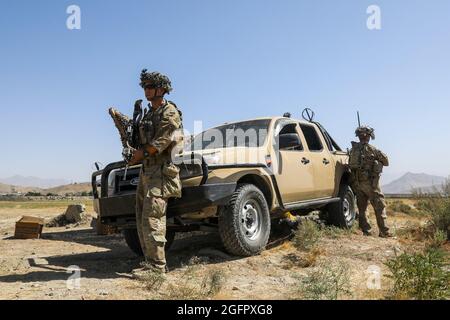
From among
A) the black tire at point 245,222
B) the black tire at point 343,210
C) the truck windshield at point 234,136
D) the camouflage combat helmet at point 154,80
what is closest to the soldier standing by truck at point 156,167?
the camouflage combat helmet at point 154,80

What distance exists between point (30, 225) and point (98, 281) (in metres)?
4.67

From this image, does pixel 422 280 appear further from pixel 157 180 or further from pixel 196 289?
pixel 157 180

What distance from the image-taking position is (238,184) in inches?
199

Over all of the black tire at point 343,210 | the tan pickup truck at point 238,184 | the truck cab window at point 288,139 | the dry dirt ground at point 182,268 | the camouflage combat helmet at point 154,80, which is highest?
the camouflage combat helmet at point 154,80

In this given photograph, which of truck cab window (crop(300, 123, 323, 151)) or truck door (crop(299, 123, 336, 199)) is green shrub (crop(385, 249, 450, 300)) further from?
truck cab window (crop(300, 123, 323, 151))

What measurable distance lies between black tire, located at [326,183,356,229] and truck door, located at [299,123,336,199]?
0.40 m

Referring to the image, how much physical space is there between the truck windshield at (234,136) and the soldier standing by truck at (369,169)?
226 cm

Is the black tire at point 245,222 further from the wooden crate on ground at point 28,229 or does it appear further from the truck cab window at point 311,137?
the wooden crate on ground at point 28,229

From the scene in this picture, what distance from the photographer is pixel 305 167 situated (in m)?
6.26

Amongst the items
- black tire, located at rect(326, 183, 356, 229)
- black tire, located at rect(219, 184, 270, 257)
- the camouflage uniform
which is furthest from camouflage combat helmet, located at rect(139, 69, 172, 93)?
black tire, located at rect(326, 183, 356, 229)

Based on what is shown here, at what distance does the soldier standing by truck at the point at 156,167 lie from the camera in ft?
13.8

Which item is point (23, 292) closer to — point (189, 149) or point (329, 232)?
point (189, 149)

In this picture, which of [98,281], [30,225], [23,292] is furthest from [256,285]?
[30,225]
